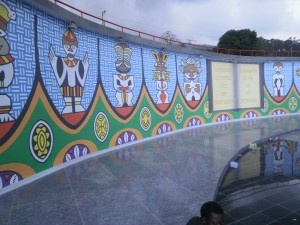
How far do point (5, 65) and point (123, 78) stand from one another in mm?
5364

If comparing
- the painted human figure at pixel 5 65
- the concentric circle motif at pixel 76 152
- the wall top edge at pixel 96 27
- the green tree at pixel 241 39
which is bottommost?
the concentric circle motif at pixel 76 152

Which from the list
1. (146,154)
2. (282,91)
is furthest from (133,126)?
(282,91)

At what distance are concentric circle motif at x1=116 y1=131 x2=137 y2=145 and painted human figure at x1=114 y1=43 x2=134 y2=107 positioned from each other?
1.21m

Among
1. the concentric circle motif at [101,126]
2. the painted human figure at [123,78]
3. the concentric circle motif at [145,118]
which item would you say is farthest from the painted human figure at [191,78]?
the concentric circle motif at [101,126]

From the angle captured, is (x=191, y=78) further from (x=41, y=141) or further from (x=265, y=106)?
(x=41, y=141)

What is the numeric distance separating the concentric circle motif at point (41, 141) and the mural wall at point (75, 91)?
3cm

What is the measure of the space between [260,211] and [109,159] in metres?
5.31

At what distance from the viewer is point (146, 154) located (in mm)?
9188

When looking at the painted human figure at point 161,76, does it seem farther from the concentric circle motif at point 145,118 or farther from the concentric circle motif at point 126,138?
the concentric circle motif at point 126,138

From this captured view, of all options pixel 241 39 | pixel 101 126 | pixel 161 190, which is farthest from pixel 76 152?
pixel 241 39

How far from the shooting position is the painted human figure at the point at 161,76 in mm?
12867

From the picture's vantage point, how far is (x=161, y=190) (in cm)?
565

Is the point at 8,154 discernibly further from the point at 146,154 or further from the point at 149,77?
the point at 149,77

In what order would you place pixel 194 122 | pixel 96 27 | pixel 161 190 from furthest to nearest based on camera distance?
pixel 194 122 < pixel 96 27 < pixel 161 190
